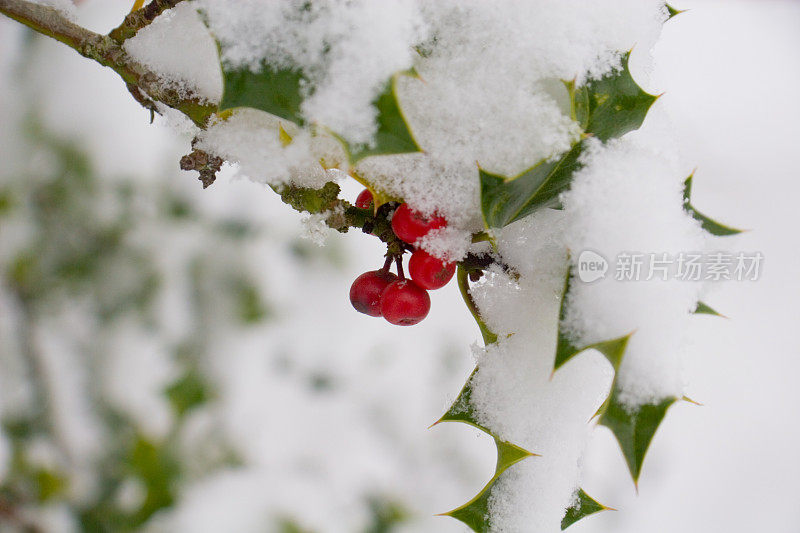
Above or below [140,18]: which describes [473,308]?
below

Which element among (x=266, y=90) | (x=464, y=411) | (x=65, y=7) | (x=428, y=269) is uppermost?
(x=65, y=7)

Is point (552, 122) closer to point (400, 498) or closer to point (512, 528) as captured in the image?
point (512, 528)

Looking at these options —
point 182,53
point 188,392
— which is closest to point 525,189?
point 182,53

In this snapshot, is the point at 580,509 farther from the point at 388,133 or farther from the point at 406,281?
the point at 388,133

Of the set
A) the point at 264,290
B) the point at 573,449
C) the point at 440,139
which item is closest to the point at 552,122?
the point at 440,139

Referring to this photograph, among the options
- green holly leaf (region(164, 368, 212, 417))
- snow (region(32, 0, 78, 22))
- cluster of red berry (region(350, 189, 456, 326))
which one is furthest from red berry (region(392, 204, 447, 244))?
green holly leaf (region(164, 368, 212, 417))

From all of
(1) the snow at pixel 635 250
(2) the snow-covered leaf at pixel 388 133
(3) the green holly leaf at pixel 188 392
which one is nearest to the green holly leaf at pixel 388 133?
(2) the snow-covered leaf at pixel 388 133

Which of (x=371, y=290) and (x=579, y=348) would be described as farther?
(x=371, y=290)
